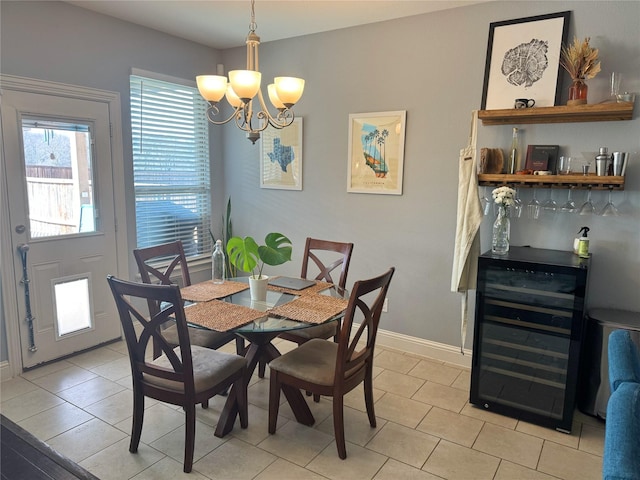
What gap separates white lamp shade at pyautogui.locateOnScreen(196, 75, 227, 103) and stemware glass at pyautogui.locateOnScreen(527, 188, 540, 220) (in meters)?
2.11

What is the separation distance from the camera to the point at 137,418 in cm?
223

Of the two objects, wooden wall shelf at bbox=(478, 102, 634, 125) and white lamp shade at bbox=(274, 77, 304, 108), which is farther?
wooden wall shelf at bbox=(478, 102, 634, 125)

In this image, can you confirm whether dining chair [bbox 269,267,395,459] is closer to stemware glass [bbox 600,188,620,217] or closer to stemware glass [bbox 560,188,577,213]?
stemware glass [bbox 560,188,577,213]

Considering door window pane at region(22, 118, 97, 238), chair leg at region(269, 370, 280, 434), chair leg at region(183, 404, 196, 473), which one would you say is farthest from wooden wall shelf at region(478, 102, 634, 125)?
door window pane at region(22, 118, 97, 238)

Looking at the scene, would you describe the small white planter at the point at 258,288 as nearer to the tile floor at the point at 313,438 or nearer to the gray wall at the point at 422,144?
the tile floor at the point at 313,438

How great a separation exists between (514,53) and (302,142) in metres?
1.83

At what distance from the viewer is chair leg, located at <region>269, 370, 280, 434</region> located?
2398 mm

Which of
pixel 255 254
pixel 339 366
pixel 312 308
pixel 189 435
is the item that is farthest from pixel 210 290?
pixel 339 366

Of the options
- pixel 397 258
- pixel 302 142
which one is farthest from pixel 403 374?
pixel 302 142

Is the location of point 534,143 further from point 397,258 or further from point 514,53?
point 397,258

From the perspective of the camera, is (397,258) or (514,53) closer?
(514,53)

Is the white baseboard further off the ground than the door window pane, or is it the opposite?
the door window pane

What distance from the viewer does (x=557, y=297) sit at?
254 cm

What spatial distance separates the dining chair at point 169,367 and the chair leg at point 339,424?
55cm
